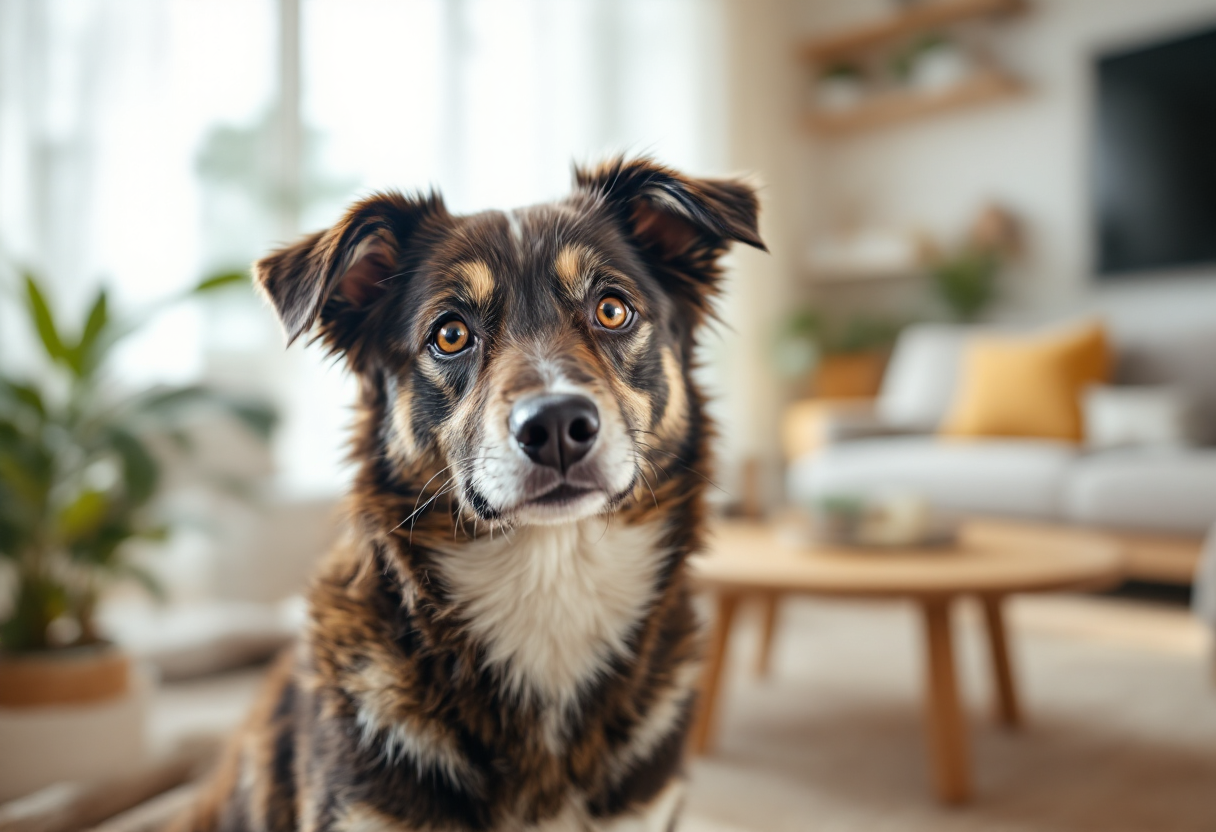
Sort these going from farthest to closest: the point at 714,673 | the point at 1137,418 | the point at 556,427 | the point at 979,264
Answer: the point at 979,264 → the point at 1137,418 → the point at 714,673 → the point at 556,427

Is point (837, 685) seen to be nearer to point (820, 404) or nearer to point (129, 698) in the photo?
point (129, 698)

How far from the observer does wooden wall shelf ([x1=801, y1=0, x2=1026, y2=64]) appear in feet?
17.9

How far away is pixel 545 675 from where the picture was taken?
3.48 feet

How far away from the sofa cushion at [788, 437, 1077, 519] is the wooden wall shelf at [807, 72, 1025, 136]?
8.16 feet

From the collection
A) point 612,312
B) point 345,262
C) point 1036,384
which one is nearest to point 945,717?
point 612,312

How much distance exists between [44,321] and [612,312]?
127 cm

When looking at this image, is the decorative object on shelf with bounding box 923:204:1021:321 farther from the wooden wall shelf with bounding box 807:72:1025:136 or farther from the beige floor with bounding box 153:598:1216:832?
the beige floor with bounding box 153:598:1216:832

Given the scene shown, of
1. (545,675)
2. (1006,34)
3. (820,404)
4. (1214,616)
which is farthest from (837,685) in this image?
(1006,34)

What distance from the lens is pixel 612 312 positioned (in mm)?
1131

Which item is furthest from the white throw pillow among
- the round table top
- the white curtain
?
the white curtain

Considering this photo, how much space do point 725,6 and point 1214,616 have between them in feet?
16.1

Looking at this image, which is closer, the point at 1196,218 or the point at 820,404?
the point at 1196,218

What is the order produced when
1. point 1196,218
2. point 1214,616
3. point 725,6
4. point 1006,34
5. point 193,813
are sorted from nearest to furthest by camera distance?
1. point 193,813
2. point 1214,616
3. point 1196,218
4. point 1006,34
5. point 725,6

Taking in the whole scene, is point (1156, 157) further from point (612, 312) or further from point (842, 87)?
point (612, 312)
